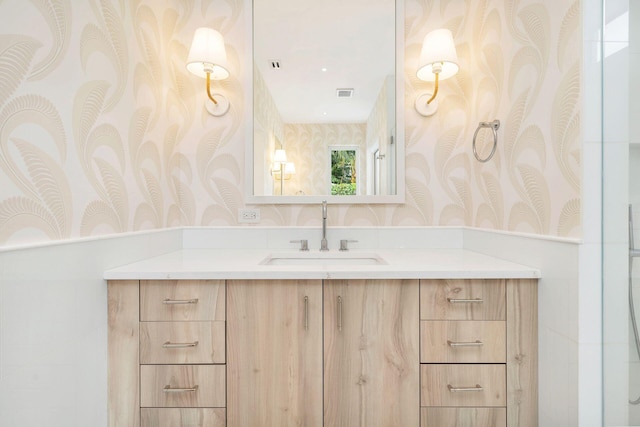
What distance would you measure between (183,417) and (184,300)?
0.41 meters

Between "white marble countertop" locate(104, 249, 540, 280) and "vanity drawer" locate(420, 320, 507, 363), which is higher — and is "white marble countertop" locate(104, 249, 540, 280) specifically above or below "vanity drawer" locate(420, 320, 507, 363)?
above

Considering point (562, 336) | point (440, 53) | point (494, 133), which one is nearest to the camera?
point (562, 336)

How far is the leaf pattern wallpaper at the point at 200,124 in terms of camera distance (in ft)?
2.97

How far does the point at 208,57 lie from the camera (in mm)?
1631

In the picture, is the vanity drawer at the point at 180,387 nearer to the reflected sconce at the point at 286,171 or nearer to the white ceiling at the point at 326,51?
the reflected sconce at the point at 286,171

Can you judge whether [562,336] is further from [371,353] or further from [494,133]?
[494,133]

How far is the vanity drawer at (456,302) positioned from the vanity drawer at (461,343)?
0.10 ft

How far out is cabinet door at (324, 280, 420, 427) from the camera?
115cm

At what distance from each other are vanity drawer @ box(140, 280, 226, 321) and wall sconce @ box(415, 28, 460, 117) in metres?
1.44

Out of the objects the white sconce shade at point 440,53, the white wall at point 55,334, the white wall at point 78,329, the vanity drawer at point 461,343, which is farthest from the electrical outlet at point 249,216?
the white sconce shade at point 440,53

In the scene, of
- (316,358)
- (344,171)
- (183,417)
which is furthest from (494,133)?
(183,417)

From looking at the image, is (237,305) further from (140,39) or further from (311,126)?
(140,39)

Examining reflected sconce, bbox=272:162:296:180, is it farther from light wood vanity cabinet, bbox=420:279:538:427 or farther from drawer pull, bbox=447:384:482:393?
drawer pull, bbox=447:384:482:393

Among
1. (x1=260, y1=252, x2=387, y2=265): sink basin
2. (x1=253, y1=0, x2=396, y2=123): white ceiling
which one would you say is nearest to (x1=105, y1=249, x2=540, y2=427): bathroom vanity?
(x1=260, y1=252, x2=387, y2=265): sink basin
